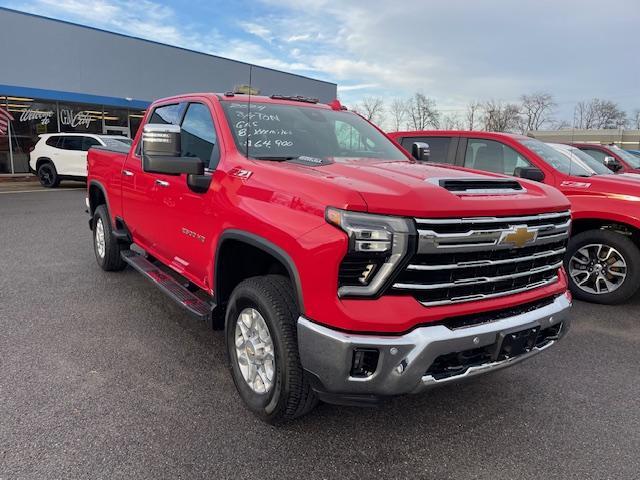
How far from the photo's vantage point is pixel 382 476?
8.25 ft

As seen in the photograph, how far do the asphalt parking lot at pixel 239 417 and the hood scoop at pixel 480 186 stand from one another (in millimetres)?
1406

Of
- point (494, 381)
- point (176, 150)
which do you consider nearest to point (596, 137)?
point (494, 381)

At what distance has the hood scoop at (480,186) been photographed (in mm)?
2615

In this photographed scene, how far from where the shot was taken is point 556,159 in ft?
19.6

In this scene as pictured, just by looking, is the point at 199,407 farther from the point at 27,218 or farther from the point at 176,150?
the point at 27,218

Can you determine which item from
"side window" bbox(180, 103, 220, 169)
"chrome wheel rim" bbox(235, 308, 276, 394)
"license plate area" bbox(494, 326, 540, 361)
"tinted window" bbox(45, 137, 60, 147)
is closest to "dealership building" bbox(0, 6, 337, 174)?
"tinted window" bbox(45, 137, 60, 147)

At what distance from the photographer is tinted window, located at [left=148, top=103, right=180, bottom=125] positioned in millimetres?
4465

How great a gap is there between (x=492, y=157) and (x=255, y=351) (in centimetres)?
449

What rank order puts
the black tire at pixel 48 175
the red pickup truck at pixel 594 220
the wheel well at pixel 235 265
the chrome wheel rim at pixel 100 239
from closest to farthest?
1. the wheel well at pixel 235 265
2. the red pickup truck at pixel 594 220
3. the chrome wheel rim at pixel 100 239
4. the black tire at pixel 48 175

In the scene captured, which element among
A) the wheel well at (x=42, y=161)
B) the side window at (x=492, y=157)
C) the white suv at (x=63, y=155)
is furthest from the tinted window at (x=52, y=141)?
the side window at (x=492, y=157)

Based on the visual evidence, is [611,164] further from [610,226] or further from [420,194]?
[420,194]

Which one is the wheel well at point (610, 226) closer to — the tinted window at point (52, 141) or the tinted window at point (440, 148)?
the tinted window at point (440, 148)

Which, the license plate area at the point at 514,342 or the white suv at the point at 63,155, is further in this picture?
the white suv at the point at 63,155

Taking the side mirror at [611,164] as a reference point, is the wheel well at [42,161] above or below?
below
